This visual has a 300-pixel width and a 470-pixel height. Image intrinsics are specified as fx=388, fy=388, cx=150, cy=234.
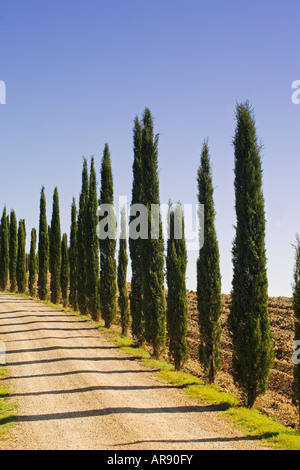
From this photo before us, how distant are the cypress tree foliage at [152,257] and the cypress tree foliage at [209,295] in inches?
120

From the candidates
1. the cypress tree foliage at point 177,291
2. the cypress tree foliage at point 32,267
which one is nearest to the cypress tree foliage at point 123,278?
the cypress tree foliage at point 177,291

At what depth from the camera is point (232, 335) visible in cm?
1258

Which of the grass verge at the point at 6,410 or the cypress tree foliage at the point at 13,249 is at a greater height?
the cypress tree foliage at the point at 13,249

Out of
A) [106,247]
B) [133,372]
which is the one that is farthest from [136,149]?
[133,372]

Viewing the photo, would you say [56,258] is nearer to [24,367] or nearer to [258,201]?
[24,367]

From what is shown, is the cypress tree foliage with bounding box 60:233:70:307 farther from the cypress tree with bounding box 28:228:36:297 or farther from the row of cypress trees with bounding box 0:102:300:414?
the row of cypress trees with bounding box 0:102:300:414

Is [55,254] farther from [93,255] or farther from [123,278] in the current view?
[123,278]

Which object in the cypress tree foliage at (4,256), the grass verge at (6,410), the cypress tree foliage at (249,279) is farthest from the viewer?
the cypress tree foliage at (4,256)

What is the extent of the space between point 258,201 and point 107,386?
7865mm

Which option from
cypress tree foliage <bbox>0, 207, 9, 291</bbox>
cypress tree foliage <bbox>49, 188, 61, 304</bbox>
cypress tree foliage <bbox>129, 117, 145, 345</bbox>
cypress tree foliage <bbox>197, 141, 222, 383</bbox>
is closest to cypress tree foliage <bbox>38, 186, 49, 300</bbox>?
cypress tree foliage <bbox>49, 188, 61, 304</bbox>

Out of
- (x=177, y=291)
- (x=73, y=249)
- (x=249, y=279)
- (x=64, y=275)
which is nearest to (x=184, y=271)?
(x=177, y=291)

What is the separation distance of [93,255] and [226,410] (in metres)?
17.7

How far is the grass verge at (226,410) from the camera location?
29.8 feet

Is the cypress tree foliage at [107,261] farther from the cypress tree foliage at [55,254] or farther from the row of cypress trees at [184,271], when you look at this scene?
the cypress tree foliage at [55,254]
